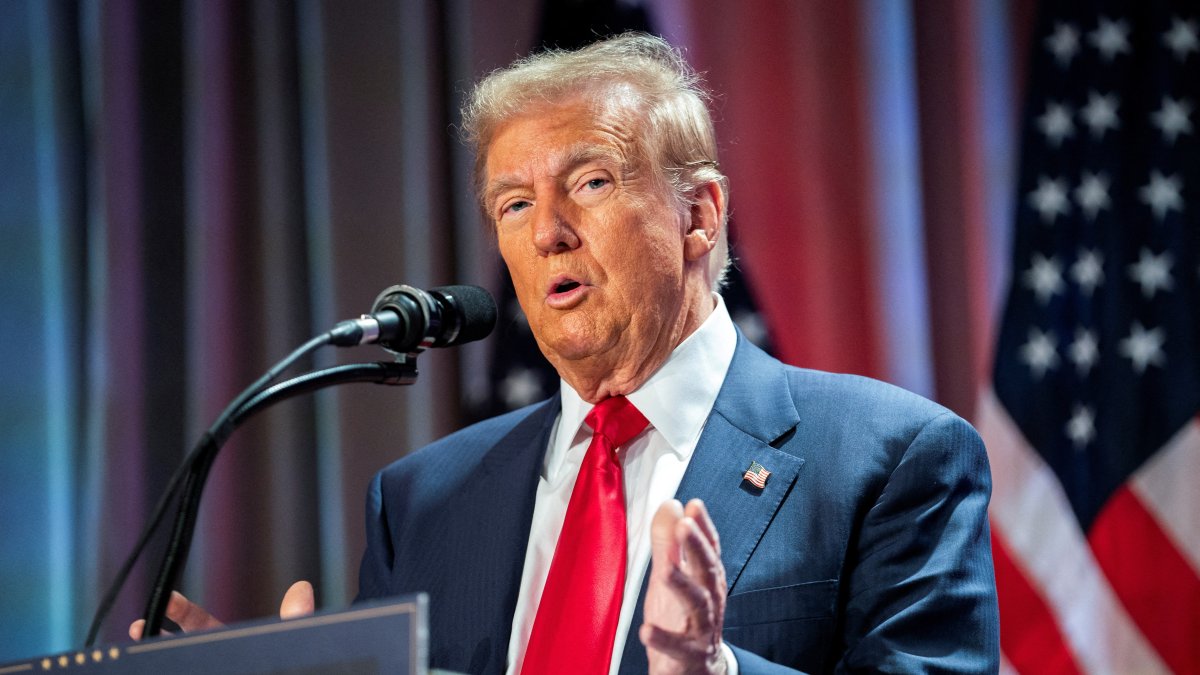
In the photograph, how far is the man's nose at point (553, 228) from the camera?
6.57 feet

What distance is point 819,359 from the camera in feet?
10.2

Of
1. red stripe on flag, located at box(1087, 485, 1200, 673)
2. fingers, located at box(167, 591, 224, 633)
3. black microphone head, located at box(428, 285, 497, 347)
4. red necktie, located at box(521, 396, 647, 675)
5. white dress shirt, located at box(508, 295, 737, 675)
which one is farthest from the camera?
red stripe on flag, located at box(1087, 485, 1200, 673)

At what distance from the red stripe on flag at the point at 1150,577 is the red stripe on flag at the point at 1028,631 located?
0.18 meters

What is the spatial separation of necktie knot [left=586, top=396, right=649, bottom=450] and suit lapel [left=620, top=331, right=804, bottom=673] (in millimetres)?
136

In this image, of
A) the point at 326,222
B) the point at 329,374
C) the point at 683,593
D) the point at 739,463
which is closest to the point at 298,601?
the point at 329,374

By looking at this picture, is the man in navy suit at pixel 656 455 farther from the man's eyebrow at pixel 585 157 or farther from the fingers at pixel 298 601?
the fingers at pixel 298 601

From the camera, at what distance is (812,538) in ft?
5.85

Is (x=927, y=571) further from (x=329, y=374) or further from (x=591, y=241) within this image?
(x=329, y=374)

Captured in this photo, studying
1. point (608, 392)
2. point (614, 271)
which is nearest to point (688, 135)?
point (614, 271)

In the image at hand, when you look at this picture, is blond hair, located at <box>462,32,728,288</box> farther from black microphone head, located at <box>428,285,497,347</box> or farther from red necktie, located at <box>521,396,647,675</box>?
black microphone head, located at <box>428,285,497,347</box>

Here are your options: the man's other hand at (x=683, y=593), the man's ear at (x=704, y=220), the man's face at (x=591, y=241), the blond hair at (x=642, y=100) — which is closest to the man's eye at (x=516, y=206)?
the man's face at (x=591, y=241)

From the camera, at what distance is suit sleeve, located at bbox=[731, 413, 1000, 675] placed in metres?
1.66

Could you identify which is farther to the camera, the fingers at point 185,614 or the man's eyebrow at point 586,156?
the man's eyebrow at point 586,156

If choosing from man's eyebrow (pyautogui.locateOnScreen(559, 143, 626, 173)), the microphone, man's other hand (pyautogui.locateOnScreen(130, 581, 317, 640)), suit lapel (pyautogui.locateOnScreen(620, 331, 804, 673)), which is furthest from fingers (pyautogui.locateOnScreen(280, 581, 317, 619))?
man's eyebrow (pyautogui.locateOnScreen(559, 143, 626, 173))
